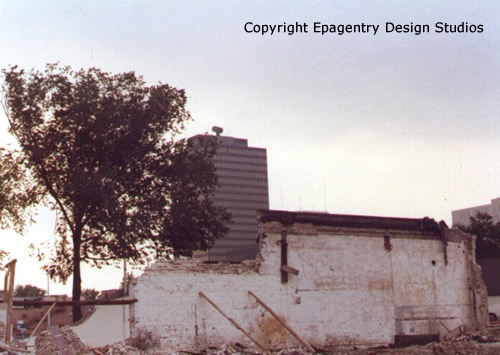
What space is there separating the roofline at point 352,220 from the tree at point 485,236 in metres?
49.3

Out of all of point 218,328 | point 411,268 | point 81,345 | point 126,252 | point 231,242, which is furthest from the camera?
point 231,242

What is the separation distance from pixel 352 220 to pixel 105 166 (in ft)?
41.7

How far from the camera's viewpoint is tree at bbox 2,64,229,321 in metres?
32.6

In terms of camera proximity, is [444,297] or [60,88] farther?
[60,88]

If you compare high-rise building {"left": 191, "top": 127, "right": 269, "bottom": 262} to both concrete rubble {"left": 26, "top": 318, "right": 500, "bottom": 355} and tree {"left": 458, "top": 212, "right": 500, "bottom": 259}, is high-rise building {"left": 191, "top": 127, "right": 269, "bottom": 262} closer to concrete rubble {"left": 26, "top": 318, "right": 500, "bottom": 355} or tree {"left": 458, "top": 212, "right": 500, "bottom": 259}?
tree {"left": 458, "top": 212, "right": 500, "bottom": 259}

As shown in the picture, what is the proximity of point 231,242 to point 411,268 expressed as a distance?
5528 inches

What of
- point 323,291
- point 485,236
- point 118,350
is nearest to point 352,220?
point 323,291

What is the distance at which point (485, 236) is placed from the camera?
3125 inches

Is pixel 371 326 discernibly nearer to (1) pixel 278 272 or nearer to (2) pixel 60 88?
(1) pixel 278 272

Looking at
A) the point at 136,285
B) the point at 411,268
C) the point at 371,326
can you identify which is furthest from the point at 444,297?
the point at 136,285

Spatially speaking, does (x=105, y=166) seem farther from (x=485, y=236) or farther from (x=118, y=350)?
(x=485, y=236)

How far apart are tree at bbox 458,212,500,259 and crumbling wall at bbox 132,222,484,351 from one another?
48843 mm

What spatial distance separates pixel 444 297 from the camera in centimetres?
2692

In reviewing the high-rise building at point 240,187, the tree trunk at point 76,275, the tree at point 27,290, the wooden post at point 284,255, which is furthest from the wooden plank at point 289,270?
the high-rise building at point 240,187
